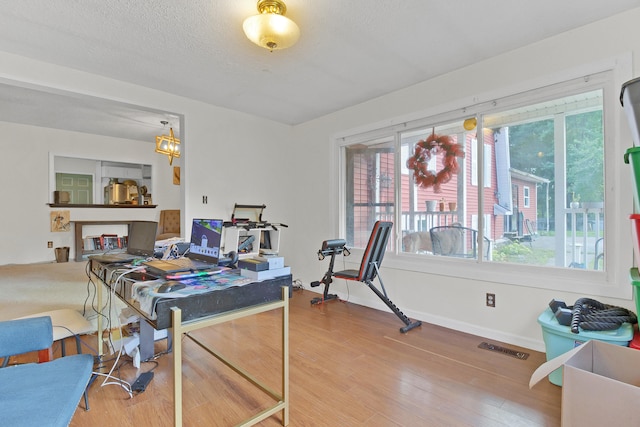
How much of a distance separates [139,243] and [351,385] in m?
1.99

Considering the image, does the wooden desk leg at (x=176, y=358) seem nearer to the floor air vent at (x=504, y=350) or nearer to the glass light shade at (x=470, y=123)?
the floor air vent at (x=504, y=350)

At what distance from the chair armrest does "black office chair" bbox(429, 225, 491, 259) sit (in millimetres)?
3144

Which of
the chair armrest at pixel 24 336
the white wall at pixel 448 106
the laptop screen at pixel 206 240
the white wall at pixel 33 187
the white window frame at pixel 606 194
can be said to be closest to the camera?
the chair armrest at pixel 24 336

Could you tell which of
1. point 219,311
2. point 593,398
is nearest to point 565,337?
point 593,398

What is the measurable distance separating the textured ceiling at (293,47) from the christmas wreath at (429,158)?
68 centimetres

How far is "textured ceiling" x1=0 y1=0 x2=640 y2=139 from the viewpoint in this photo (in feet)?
6.79

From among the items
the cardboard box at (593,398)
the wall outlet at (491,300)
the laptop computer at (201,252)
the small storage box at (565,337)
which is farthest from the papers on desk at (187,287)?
the wall outlet at (491,300)

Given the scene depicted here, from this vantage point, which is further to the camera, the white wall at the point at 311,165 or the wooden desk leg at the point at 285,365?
the white wall at the point at 311,165

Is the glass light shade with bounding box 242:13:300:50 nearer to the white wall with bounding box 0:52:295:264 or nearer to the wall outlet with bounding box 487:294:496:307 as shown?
the white wall with bounding box 0:52:295:264

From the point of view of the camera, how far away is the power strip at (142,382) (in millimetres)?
1909

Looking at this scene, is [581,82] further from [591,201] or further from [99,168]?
[99,168]

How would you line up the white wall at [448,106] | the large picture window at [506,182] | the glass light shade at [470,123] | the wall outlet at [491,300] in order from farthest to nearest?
the glass light shade at [470,123], the wall outlet at [491,300], the large picture window at [506,182], the white wall at [448,106]

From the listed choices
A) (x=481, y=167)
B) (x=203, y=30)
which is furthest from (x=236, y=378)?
(x=481, y=167)

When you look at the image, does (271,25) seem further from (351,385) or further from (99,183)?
(99,183)
